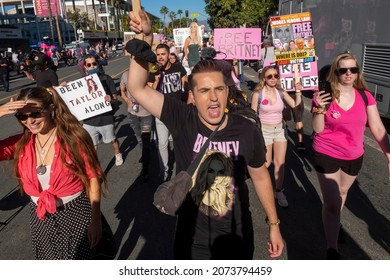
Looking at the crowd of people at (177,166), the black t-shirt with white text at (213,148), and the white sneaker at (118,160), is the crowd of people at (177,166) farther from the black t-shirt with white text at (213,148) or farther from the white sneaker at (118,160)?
the white sneaker at (118,160)

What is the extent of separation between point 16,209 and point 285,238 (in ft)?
12.4

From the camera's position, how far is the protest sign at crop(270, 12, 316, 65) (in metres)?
6.42

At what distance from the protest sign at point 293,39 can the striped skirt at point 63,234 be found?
5224mm

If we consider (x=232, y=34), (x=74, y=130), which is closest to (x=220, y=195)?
(x=74, y=130)

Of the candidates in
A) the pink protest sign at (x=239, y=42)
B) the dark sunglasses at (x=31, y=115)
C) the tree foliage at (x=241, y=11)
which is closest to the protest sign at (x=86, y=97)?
the pink protest sign at (x=239, y=42)

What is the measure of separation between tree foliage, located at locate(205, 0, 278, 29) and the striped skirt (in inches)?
1193

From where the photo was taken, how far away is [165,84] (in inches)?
216

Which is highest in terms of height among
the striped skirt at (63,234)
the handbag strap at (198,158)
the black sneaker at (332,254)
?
the handbag strap at (198,158)

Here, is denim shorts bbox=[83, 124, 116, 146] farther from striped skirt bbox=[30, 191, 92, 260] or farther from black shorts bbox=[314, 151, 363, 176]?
black shorts bbox=[314, 151, 363, 176]

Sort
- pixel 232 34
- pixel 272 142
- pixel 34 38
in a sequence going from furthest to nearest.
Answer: pixel 34 38 < pixel 232 34 < pixel 272 142

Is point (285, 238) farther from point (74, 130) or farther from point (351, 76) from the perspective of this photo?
point (74, 130)

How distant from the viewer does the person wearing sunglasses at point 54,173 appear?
229 centimetres
